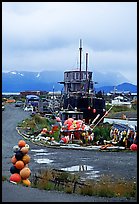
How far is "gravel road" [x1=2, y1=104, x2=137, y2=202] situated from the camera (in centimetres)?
898

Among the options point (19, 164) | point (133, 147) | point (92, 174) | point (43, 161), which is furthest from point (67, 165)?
point (133, 147)

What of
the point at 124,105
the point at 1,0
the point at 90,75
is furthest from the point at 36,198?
the point at 124,105

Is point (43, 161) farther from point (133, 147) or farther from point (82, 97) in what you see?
point (82, 97)

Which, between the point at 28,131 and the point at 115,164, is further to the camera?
the point at 28,131

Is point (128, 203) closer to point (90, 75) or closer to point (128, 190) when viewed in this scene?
point (128, 190)

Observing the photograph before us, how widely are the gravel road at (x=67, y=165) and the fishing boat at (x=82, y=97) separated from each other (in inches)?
505

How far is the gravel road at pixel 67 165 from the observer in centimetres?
898

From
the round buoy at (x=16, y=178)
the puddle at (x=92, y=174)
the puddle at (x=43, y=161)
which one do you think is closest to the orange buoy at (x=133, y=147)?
the puddle at (x=43, y=161)

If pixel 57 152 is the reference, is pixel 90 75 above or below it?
above

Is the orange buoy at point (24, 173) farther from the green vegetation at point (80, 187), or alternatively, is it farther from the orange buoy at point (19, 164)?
the green vegetation at point (80, 187)

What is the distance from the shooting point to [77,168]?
51.8ft

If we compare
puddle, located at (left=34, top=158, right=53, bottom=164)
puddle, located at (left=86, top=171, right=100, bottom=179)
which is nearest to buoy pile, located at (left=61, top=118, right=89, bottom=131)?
puddle, located at (left=34, top=158, right=53, bottom=164)

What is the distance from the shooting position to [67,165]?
16.5 metres

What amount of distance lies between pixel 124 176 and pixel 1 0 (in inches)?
325
